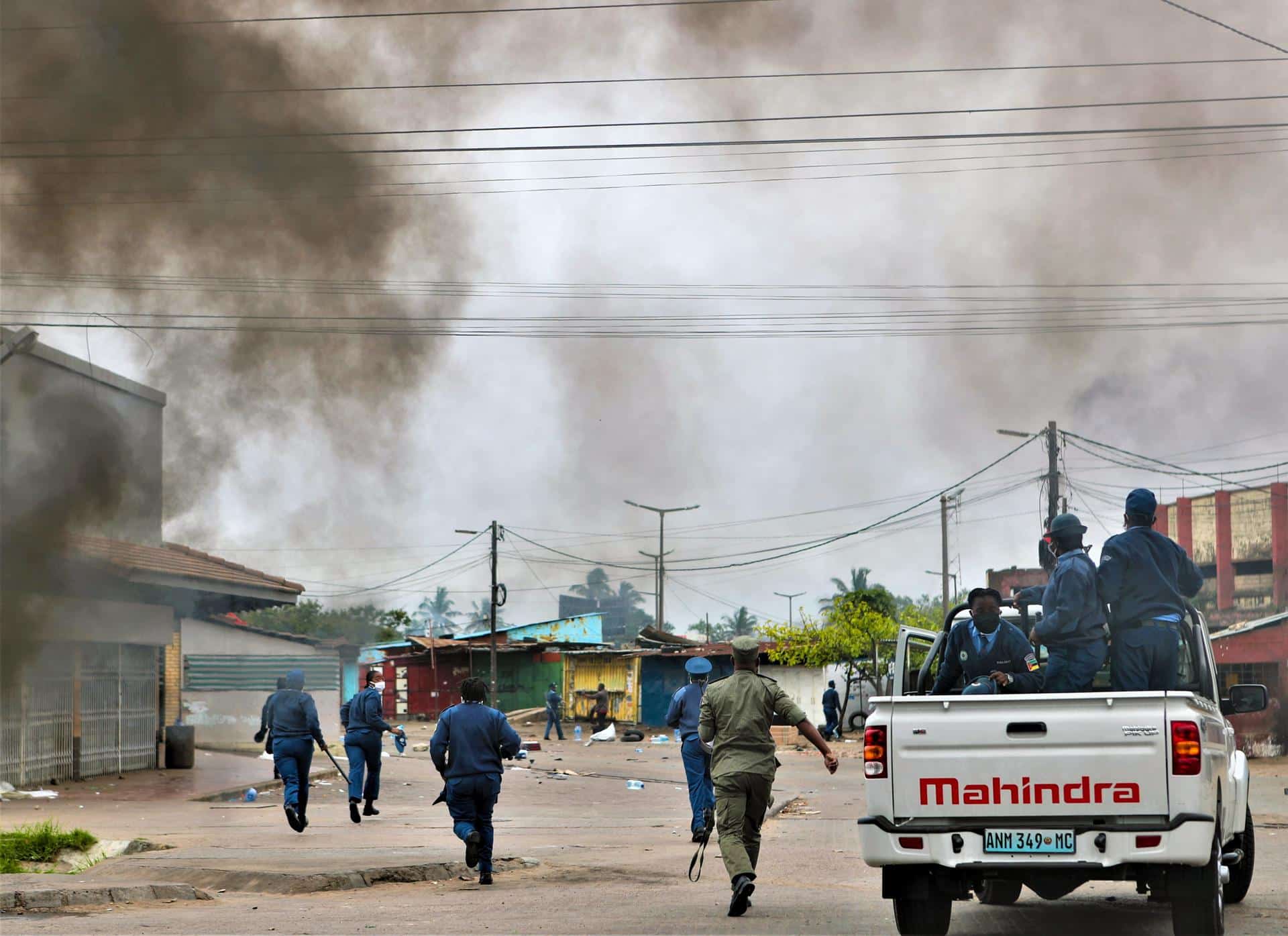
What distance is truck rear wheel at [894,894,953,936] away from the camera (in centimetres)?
638

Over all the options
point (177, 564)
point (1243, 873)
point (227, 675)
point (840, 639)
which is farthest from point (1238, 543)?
point (1243, 873)

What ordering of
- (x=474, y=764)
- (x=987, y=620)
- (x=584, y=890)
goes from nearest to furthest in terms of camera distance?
(x=987, y=620) → (x=584, y=890) → (x=474, y=764)

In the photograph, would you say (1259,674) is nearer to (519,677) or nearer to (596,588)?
(519,677)

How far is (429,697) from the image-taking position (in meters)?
53.0

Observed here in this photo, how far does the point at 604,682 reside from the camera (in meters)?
47.1

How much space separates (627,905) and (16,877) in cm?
414

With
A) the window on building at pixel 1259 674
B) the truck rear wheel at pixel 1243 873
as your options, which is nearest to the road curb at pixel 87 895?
the truck rear wheel at pixel 1243 873

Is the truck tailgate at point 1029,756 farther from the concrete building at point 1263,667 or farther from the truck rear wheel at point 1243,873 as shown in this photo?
the concrete building at point 1263,667

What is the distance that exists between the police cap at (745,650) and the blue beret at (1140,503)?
218 cm

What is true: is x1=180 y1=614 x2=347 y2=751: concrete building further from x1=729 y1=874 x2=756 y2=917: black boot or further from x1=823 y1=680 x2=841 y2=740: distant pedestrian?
x1=729 y1=874 x2=756 y2=917: black boot

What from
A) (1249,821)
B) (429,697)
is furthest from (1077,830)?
(429,697)

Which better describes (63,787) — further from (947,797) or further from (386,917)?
(947,797)

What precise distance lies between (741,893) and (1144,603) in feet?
8.41

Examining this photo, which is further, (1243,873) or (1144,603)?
(1243,873)
